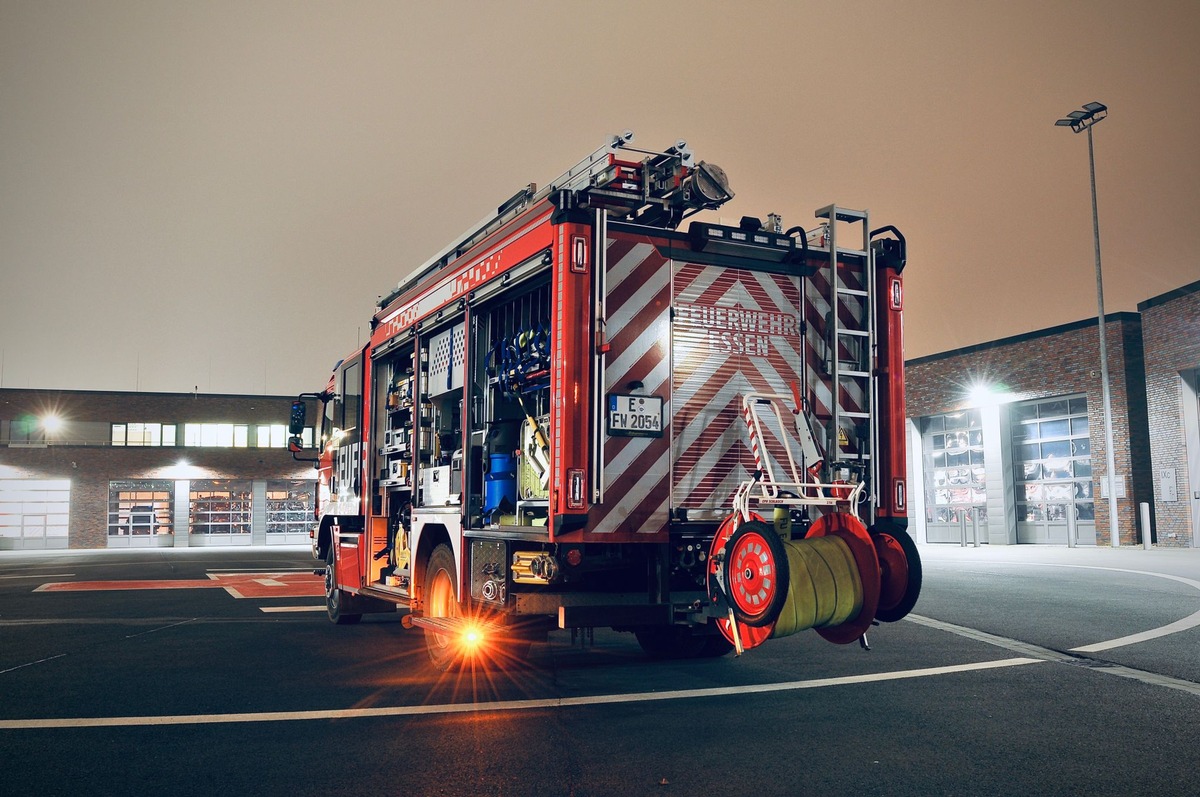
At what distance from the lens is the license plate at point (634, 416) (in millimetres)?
7180

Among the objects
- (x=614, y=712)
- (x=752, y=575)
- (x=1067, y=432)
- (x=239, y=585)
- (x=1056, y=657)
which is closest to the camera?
(x=752, y=575)

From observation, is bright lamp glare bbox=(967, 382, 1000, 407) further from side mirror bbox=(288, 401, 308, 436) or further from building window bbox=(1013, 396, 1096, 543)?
side mirror bbox=(288, 401, 308, 436)

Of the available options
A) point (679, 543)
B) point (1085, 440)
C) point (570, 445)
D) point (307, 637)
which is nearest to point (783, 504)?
point (679, 543)

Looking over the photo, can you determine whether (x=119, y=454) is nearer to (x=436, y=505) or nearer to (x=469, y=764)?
(x=436, y=505)

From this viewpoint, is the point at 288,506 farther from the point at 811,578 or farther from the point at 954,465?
the point at 811,578

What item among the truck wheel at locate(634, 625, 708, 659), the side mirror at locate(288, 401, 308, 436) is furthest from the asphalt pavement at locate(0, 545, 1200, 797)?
the side mirror at locate(288, 401, 308, 436)

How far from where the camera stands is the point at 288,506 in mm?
52844

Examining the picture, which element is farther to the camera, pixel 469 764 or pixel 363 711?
pixel 363 711

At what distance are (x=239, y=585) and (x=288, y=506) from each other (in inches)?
1343

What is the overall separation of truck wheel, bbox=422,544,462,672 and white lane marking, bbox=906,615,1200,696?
4980mm

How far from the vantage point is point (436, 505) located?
29.1 feet

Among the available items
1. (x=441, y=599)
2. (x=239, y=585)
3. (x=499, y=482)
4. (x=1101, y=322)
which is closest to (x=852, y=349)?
(x=499, y=482)

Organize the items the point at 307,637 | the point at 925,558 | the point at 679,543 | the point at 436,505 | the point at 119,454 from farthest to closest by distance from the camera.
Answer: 1. the point at 119,454
2. the point at 925,558
3. the point at 307,637
4. the point at 436,505
5. the point at 679,543

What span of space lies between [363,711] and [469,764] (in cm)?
176
